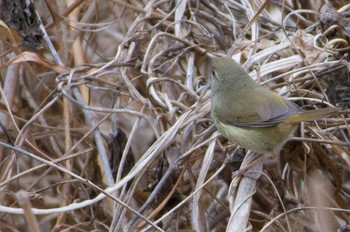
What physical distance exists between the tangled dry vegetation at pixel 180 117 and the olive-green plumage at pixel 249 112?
0.06 meters

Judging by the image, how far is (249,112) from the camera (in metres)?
2.60

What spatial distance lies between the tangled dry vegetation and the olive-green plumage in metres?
0.06

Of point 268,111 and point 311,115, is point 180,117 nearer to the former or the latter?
point 268,111

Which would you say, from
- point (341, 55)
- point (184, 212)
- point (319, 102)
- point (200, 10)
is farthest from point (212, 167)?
point (200, 10)

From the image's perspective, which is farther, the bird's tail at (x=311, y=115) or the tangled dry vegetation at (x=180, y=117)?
the tangled dry vegetation at (x=180, y=117)

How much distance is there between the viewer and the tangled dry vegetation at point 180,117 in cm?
233

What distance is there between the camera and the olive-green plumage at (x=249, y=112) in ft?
7.91

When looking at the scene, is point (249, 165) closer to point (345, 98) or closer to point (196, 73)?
point (345, 98)

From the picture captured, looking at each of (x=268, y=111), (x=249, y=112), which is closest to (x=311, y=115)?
(x=268, y=111)

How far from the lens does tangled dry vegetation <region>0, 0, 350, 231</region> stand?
7.66 feet

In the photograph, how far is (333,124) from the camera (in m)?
2.54

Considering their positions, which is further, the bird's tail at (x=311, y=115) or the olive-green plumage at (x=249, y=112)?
Result: the olive-green plumage at (x=249, y=112)

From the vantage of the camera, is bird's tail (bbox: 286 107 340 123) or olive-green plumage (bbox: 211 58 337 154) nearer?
bird's tail (bbox: 286 107 340 123)

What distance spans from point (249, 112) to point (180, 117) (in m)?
0.34
